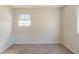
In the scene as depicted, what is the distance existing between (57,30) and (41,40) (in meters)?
1.10

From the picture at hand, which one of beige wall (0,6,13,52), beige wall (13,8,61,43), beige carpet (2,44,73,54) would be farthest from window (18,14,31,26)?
beige carpet (2,44,73,54)

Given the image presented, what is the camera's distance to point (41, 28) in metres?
7.06

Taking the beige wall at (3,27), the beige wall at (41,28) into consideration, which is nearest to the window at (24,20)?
the beige wall at (41,28)

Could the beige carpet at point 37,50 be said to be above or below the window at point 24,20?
below

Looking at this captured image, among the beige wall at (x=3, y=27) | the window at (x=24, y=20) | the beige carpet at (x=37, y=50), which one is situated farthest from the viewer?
the window at (x=24, y=20)

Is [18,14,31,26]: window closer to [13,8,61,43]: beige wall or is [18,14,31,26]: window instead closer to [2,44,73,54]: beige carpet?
[13,8,61,43]: beige wall

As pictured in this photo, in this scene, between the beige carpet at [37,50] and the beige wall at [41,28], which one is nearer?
the beige carpet at [37,50]

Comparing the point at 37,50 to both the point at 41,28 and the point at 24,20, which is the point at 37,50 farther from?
the point at 24,20

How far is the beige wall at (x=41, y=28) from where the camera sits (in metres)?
6.99

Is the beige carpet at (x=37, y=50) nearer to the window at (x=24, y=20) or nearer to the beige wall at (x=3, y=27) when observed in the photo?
the beige wall at (x=3, y=27)

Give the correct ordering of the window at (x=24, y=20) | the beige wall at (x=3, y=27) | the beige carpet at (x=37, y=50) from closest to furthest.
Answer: the beige carpet at (x=37, y=50)
the beige wall at (x=3, y=27)
the window at (x=24, y=20)

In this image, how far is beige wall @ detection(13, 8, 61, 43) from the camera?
22.9ft

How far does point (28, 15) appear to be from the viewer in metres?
7.00
